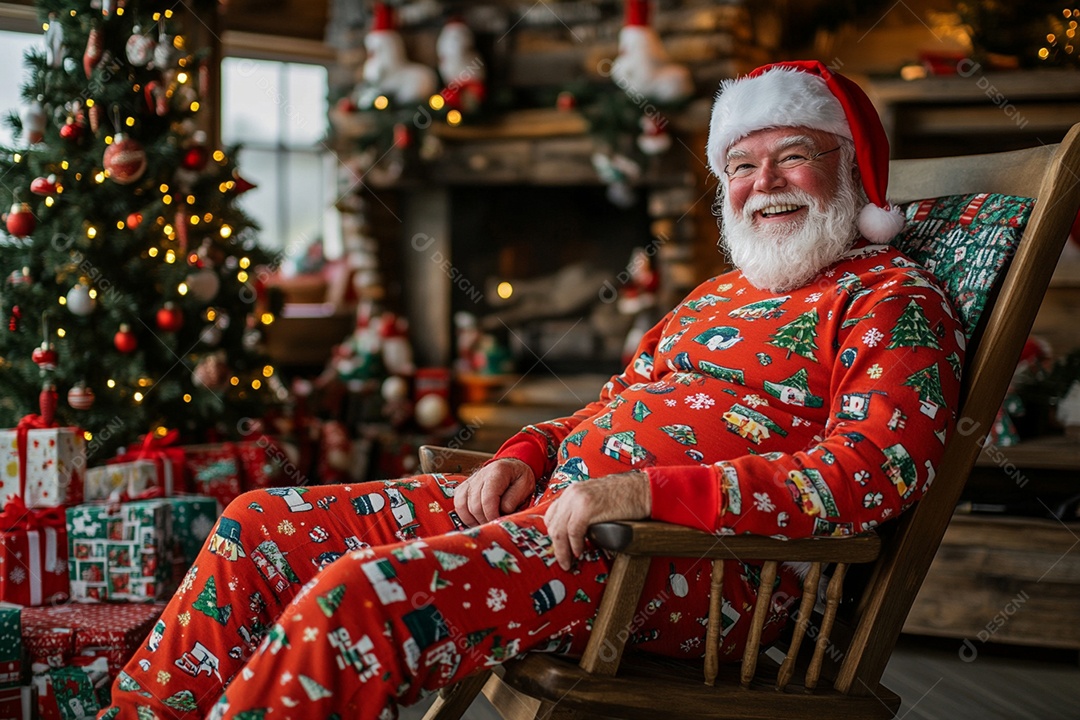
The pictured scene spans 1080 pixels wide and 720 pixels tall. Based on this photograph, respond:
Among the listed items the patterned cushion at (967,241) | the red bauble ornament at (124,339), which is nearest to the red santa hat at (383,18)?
the red bauble ornament at (124,339)

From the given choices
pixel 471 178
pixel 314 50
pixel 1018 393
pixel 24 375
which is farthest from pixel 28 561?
pixel 314 50

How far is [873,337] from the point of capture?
132 centimetres

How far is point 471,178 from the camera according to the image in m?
Result: 4.66

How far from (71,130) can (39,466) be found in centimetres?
93

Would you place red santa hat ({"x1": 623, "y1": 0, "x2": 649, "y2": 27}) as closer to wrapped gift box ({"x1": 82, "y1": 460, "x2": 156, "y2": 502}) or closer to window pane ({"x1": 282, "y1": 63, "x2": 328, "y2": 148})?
window pane ({"x1": 282, "y1": 63, "x2": 328, "y2": 148})

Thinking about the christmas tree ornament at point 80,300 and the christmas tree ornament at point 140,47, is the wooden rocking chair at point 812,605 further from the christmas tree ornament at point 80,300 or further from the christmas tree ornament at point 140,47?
the christmas tree ornament at point 140,47

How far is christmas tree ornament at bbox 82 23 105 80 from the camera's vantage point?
8.61 feet

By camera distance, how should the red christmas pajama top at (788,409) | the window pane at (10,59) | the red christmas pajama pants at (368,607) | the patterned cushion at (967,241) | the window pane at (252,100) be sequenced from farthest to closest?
the window pane at (252,100) < the window pane at (10,59) < the patterned cushion at (967,241) < the red christmas pajama top at (788,409) < the red christmas pajama pants at (368,607)

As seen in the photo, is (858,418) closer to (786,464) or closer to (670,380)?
(786,464)

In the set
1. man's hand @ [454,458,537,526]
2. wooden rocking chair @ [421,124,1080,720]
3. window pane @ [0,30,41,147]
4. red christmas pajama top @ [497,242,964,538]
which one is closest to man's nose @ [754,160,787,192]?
red christmas pajama top @ [497,242,964,538]

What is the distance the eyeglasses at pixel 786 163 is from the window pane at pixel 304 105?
396cm

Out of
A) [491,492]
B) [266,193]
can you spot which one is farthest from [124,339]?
[266,193]

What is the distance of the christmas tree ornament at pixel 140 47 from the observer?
8.79 feet

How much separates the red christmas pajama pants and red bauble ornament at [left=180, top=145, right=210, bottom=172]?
1649 mm
